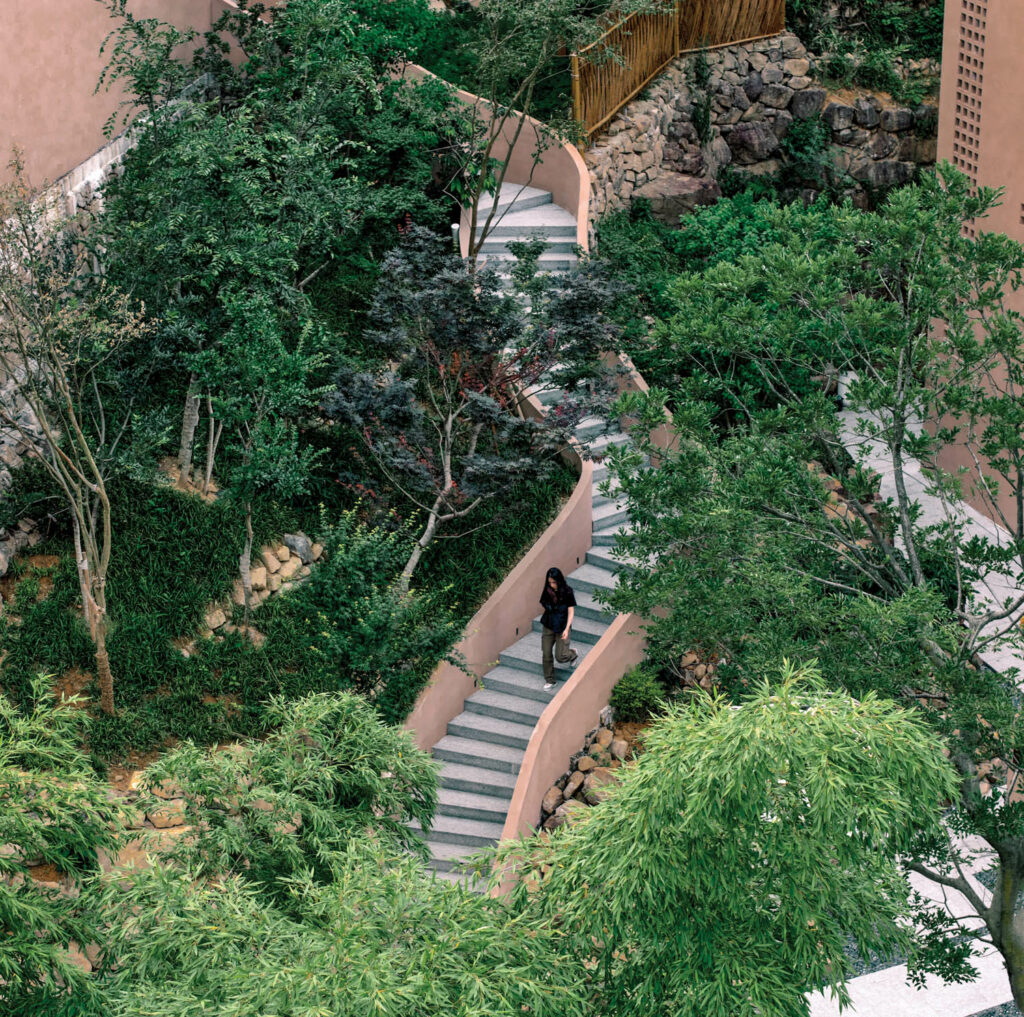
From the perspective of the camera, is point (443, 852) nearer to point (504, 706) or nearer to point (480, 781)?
point (480, 781)

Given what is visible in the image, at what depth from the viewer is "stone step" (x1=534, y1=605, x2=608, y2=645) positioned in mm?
14930

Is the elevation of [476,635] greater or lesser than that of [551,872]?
lesser

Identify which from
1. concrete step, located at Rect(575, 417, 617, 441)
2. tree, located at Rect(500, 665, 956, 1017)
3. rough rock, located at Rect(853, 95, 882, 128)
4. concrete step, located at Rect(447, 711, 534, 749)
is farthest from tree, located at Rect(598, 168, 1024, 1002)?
rough rock, located at Rect(853, 95, 882, 128)

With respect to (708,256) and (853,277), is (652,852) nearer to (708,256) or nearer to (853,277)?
(853,277)

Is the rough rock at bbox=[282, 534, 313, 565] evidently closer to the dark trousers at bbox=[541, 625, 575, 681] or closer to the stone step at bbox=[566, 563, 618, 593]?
the dark trousers at bbox=[541, 625, 575, 681]

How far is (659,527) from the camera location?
1123 cm

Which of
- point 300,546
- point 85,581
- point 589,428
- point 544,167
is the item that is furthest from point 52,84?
point 589,428

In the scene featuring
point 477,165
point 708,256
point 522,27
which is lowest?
point 708,256

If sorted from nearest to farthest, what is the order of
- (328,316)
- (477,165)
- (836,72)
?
(328,316)
(477,165)
(836,72)

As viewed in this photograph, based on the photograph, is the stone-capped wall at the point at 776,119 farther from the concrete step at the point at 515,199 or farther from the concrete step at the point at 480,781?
the concrete step at the point at 480,781

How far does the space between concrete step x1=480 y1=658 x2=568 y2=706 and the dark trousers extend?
0.54ft

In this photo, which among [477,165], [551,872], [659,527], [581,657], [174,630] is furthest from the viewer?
[477,165]

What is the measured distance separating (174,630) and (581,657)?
453cm

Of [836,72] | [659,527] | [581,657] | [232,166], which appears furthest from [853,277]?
[836,72]
